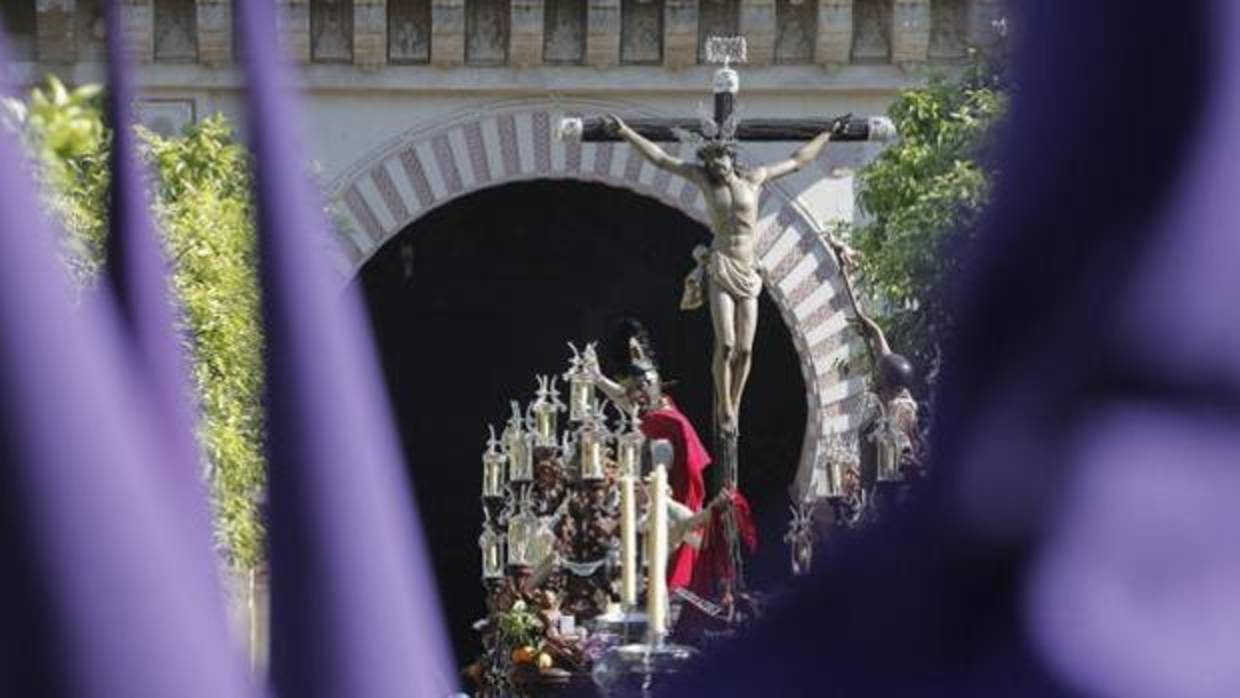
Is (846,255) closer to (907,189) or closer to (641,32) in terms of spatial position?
(907,189)

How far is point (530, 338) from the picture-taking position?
25.2m

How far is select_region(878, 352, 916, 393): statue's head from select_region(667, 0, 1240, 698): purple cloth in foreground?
374 inches

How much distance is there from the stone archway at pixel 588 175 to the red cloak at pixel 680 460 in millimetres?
8897

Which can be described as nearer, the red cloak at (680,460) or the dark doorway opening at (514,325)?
the red cloak at (680,460)

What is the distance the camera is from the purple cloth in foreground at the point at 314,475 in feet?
5.33

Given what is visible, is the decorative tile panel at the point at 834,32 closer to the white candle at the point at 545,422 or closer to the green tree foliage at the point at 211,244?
the green tree foliage at the point at 211,244

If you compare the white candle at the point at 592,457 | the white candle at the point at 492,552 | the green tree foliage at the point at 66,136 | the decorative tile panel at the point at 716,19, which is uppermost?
the green tree foliage at the point at 66,136

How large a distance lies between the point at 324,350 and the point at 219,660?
6.8 inches

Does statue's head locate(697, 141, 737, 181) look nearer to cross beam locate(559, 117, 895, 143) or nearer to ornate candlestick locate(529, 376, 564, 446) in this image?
cross beam locate(559, 117, 895, 143)

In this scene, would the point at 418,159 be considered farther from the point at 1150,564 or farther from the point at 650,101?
the point at 1150,564

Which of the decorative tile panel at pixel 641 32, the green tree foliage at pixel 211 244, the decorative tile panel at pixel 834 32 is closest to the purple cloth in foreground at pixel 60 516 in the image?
the green tree foliage at pixel 211 244

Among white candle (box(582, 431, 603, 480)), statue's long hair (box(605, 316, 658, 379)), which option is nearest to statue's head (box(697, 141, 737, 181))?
statue's long hair (box(605, 316, 658, 379))

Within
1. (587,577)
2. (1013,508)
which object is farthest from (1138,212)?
(587,577)

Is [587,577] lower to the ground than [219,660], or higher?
lower
